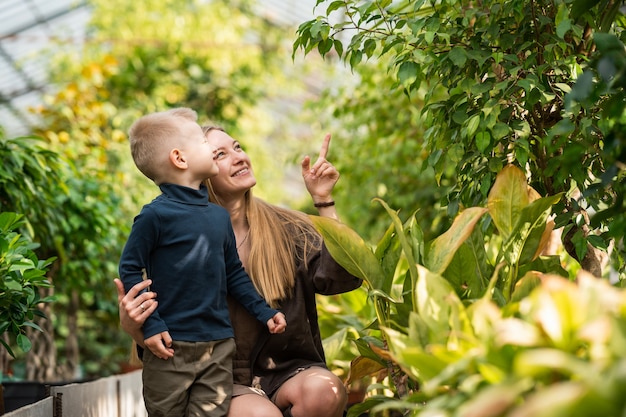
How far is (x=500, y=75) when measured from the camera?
2.51 meters

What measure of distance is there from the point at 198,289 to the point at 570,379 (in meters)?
1.25

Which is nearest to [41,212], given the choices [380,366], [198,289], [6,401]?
[6,401]

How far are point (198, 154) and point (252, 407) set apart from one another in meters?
0.75

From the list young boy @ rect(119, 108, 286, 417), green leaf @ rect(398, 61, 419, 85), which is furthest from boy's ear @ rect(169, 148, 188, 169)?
green leaf @ rect(398, 61, 419, 85)

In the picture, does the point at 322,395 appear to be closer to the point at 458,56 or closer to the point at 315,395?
the point at 315,395

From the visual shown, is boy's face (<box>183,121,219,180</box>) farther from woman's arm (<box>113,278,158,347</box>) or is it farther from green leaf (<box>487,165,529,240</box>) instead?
green leaf (<box>487,165,529,240</box>)

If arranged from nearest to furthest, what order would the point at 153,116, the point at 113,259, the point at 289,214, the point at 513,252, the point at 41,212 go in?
the point at 513,252 < the point at 153,116 < the point at 289,214 < the point at 41,212 < the point at 113,259

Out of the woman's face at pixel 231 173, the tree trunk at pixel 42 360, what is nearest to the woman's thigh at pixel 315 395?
the woman's face at pixel 231 173

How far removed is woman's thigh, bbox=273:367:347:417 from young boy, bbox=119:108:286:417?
0.61ft

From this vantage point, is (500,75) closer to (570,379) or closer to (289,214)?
(289,214)

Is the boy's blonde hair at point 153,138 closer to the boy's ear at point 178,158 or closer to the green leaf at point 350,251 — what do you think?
the boy's ear at point 178,158

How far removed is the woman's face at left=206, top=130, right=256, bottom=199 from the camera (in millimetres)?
2676

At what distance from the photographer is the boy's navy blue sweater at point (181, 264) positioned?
2.18 metres

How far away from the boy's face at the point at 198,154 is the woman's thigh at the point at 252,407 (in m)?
0.66
